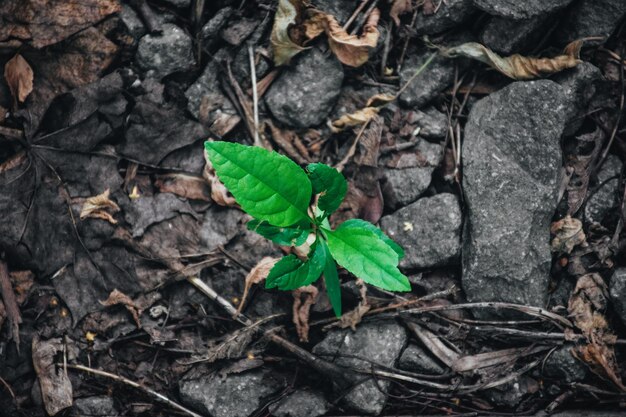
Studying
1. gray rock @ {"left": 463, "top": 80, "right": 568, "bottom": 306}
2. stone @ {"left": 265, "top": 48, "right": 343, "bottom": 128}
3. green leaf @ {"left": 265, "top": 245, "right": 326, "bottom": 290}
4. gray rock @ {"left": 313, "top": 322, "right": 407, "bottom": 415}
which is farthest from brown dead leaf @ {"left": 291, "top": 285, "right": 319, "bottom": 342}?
stone @ {"left": 265, "top": 48, "right": 343, "bottom": 128}

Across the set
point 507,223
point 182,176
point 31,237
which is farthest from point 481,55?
point 31,237

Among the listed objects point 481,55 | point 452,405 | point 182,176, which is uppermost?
point 481,55

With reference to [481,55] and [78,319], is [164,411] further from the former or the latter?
[481,55]

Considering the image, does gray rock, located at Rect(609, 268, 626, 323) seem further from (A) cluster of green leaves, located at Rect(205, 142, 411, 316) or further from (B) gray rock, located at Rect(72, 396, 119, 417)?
(B) gray rock, located at Rect(72, 396, 119, 417)

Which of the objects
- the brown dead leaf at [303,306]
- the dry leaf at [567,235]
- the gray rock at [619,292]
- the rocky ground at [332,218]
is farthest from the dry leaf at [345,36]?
the gray rock at [619,292]

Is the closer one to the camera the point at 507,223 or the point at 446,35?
the point at 507,223

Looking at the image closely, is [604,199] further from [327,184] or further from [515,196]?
[327,184]
